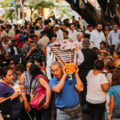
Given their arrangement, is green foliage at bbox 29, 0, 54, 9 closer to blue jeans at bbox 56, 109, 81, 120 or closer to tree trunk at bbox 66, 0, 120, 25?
tree trunk at bbox 66, 0, 120, 25

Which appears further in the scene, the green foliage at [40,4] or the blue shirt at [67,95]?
the green foliage at [40,4]

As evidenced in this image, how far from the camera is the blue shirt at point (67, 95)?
421cm

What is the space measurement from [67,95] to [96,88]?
0.92 metres

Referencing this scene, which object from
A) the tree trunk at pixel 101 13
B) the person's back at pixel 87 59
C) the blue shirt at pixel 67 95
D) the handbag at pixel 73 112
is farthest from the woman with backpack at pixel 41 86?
the tree trunk at pixel 101 13

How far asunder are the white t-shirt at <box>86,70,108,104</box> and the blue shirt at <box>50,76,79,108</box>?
76cm

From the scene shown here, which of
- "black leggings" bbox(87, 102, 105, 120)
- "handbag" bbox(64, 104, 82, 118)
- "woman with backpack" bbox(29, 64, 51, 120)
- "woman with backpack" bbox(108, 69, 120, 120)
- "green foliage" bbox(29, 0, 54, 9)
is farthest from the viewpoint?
"green foliage" bbox(29, 0, 54, 9)

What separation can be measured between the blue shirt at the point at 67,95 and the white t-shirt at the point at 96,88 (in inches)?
30.0

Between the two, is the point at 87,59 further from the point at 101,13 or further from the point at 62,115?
the point at 101,13

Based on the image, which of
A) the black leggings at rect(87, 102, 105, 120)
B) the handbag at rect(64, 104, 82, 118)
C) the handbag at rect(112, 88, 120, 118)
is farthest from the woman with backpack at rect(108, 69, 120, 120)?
the black leggings at rect(87, 102, 105, 120)

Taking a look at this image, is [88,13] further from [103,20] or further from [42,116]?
[42,116]

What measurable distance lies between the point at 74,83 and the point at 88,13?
32.2 feet

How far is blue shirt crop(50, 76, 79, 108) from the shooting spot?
4.21m

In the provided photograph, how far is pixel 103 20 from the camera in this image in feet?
45.1

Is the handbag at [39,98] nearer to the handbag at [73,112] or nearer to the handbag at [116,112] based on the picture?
the handbag at [73,112]
